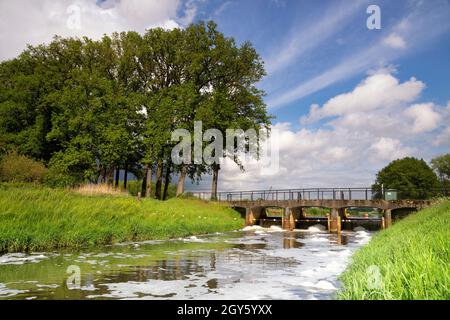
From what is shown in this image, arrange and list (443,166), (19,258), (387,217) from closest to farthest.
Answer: (19,258), (387,217), (443,166)

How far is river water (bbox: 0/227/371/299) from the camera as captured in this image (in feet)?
27.8

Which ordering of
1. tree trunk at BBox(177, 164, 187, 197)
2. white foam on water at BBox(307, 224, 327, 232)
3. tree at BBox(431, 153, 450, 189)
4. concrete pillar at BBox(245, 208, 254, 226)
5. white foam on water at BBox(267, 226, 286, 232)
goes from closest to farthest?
white foam on water at BBox(267, 226, 286, 232), white foam on water at BBox(307, 224, 327, 232), concrete pillar at BBox(245, 208, 254, 226), tree trunk at BBox(177, 164, 187, 197), tree at BBox(431, 153, 450, 189)

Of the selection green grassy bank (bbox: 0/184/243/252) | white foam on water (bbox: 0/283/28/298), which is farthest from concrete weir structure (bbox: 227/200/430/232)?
white foam on water (bbox: 0/283/28/298)

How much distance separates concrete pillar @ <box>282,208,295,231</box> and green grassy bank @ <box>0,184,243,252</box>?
13.4m

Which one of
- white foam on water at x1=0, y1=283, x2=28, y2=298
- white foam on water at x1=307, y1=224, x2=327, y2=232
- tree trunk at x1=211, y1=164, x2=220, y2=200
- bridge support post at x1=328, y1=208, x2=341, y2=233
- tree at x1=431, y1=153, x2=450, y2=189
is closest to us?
white foam on water at x1=0, y1=283, x2=28, y2=298


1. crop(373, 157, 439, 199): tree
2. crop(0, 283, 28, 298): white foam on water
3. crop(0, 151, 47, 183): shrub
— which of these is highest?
crop(373, 157, 439, 199): tree

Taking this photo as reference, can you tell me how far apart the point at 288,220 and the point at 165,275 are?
29393 mm

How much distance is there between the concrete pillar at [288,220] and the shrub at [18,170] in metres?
23.6

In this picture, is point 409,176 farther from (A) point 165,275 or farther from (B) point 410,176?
(A) point 165,275

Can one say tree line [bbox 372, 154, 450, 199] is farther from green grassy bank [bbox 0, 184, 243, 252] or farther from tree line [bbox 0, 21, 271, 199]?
green grassy bank [bbox 0, 184, 243, 252]

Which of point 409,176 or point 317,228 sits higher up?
point 409,176

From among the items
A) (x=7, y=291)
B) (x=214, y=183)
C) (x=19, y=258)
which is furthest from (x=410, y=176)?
(x=7, y=291)

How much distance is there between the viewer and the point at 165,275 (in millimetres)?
10922

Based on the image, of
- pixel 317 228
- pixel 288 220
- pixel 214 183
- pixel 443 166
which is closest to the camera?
pixel 317 228
